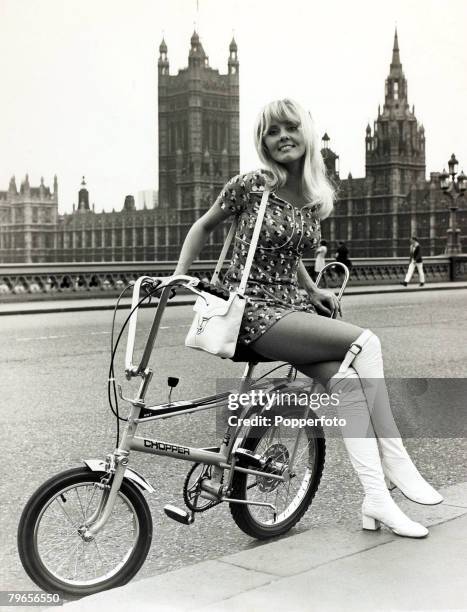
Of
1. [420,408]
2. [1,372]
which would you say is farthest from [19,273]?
[420,408]

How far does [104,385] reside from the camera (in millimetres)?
7703

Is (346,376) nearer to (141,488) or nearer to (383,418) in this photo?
(383,418)

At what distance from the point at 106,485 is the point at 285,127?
1.36m

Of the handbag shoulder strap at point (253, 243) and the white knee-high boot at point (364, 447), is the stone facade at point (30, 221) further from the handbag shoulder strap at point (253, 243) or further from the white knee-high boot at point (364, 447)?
the white knee-high boot at point (364, 447)

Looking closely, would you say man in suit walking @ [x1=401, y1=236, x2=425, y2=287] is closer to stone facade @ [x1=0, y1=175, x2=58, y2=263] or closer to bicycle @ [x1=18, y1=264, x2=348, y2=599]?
bicycle @ [x1=18, y1=264, x2=348, y2=599]

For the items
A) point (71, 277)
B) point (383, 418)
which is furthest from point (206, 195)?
point (383, 418)

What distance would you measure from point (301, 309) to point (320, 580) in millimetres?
979

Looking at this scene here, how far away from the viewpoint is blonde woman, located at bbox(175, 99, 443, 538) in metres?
3.03

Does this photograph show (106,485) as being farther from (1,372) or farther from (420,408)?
(1,372)

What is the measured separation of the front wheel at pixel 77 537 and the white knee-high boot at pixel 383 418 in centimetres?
85

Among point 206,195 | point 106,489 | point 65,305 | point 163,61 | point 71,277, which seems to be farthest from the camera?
point 163,61

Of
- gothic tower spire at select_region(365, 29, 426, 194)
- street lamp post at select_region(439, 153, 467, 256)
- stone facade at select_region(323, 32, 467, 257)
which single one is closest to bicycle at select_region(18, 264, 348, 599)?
street lamp post at select_region(439, 153, 467, 256)

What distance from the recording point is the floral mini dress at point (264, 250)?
3039mm

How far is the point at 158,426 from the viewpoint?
580 centimetres
